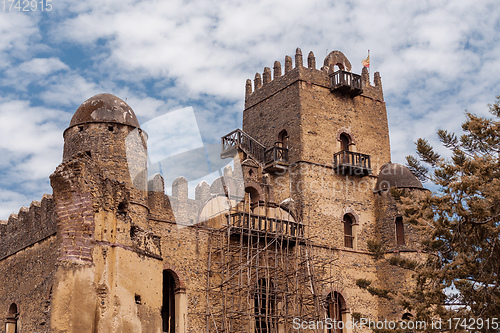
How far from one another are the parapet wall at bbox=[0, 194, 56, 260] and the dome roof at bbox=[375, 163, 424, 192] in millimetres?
12912

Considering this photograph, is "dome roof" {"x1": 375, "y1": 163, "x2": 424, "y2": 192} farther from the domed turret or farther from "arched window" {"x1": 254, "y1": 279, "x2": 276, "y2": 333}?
the domed turret

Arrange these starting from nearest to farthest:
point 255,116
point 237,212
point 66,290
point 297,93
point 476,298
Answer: point 66,290 → point 476,298 → point 237,212 → point 297,93 → point 255,116

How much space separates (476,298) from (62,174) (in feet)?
29.7

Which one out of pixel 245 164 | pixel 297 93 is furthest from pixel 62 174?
pixel 297 93

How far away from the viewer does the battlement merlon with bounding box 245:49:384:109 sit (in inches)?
1030

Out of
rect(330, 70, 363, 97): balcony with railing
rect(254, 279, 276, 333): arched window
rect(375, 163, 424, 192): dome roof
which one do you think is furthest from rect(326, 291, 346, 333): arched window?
rect(330, 70, 363, 97): balcony with railing

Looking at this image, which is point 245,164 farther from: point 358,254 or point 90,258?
point 90,258

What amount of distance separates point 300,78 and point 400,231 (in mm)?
6750

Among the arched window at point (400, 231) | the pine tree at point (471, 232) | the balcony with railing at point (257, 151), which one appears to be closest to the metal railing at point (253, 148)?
the balcony with railing at point (257, 151)

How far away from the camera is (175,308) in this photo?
66.0 ft

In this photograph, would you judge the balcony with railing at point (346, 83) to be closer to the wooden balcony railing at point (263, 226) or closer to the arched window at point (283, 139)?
the arched window at point (283, 139)

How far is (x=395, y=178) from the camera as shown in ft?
83.7

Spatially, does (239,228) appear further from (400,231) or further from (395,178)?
(395,178)

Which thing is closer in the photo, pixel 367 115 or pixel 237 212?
pixel 237 212
